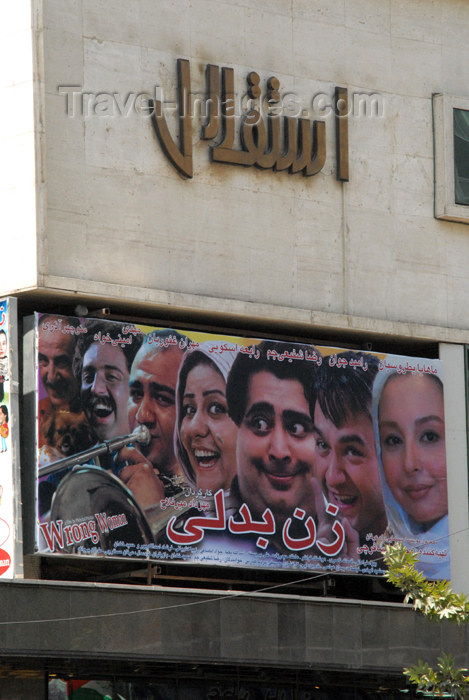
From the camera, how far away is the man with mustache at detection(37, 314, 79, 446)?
29.8m

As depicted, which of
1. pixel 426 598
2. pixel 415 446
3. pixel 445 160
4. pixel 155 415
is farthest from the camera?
pixel 445 160

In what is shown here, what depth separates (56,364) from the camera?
98.3ft

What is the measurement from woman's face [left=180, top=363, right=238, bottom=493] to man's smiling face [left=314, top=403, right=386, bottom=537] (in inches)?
78.8

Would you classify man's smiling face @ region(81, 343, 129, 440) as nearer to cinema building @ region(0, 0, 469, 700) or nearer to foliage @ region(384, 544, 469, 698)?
cinema building @ region(0, 0, 469, 700)

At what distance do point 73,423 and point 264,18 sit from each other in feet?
28.7

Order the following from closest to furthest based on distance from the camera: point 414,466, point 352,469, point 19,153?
point 19,153 → point 352,469 → point 414,466

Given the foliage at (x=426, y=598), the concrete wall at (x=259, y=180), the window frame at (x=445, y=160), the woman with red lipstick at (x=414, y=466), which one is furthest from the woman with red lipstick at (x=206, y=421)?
the foliage at (x=426, y=598)

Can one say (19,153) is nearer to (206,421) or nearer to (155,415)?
(155,415)

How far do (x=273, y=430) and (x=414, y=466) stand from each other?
10.7 ft

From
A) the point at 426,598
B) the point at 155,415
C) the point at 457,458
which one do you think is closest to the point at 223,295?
the point at 155,415

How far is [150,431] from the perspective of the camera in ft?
101

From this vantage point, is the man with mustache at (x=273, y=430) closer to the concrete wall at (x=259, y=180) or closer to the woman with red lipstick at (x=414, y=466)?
the concrete wall at (x=259, y=180)

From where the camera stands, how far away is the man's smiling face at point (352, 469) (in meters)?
33.0

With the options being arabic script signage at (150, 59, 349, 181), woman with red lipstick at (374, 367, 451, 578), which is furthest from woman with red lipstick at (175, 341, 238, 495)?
woman with red lipstick at (374, 367, 451, 578)
